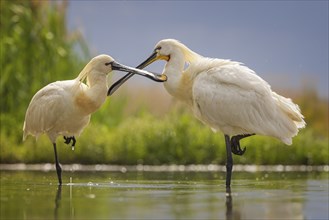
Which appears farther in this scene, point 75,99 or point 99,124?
point 99,124

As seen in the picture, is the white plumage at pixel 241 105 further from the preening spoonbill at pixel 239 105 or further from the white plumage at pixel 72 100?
the white plumage at pixel 72 100

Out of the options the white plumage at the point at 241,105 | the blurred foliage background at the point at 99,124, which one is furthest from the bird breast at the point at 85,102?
the blurred foliage background at the point at 99,124

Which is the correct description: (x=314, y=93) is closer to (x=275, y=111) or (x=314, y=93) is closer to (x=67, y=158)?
(x=67, y=158)

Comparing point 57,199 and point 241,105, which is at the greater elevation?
point 241,105

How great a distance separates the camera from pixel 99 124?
21.9 metres

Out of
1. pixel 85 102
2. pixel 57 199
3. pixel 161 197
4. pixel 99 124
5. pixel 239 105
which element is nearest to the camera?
pixel 57 199

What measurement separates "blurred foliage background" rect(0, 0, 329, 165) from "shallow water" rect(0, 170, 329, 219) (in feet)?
13.1

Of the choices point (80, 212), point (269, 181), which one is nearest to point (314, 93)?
point (269, 181)

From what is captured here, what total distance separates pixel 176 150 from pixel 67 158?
243cm

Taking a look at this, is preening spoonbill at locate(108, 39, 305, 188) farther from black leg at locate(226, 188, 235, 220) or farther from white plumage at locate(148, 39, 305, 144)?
black leg at locate(226, 188, 235, 220)

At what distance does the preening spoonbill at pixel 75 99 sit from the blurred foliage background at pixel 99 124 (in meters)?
5.26

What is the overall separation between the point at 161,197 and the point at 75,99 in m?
3.44

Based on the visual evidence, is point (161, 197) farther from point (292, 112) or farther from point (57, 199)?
point (292, 112)

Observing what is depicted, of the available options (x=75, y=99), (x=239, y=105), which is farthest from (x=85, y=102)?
(x=239, y=105)
